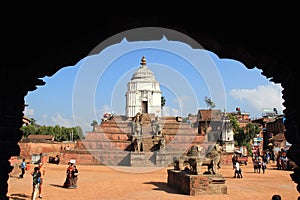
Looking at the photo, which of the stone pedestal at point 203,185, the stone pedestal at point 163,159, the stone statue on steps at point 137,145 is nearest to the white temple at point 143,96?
the stone statue on steps at point 137,145

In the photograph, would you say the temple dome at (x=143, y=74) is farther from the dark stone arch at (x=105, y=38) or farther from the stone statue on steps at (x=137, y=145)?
the dark stone arch at (x=105, y=38)

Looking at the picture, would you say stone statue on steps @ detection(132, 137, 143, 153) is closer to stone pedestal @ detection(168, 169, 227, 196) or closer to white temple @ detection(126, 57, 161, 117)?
stone pedestal @ detection(168, 169, 227, 196)

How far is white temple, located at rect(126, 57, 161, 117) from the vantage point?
159 ft

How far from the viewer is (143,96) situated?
4888 centimetres

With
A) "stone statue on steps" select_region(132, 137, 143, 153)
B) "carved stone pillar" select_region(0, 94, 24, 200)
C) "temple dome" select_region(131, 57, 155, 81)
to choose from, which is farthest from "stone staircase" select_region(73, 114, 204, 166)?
"carved stone pillar" select_region(0, 94, 24, 200)

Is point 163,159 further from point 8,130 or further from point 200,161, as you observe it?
point 8,130

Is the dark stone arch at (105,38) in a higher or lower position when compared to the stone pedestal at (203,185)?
higher

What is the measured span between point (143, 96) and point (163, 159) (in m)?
23.8

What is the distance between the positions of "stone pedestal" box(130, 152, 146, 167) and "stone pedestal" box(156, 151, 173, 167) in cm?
141

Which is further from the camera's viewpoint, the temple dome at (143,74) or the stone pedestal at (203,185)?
the temple dome at (143,74)

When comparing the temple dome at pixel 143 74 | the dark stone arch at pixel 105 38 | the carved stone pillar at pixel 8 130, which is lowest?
the carved stone pillar at pixel 8 130

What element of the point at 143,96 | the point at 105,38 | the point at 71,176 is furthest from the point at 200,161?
the point at 143,96

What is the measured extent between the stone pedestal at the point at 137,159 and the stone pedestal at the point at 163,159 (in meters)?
1.41

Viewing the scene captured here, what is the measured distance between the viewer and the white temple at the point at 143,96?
48438 millimetres
